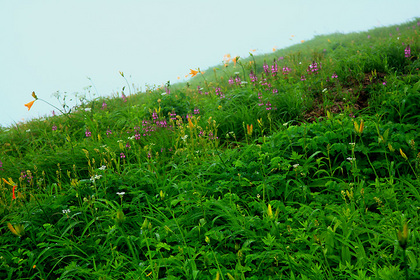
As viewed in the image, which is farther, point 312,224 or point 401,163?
point 401,163

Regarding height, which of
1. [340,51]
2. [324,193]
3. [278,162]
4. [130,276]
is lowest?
[324,193]

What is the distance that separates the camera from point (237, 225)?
233 centimetres

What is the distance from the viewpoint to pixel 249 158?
316 cm

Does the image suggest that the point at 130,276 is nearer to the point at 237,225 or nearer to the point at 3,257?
the point at 237,225

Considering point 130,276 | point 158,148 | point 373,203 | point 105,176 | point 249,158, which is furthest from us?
point 158,148

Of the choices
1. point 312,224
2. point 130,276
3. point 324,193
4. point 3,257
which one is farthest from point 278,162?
point 3,257

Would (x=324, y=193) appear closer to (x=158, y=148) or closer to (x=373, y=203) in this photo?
(x=373, y=203)

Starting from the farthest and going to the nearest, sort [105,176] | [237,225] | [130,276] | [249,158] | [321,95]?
[321,95] → [249,158] → [105,176] → [237,225] → [130,276]

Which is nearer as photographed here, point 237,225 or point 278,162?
point 237,225

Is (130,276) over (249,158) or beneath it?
beneath

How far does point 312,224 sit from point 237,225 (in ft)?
1.85

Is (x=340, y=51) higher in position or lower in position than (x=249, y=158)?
higher

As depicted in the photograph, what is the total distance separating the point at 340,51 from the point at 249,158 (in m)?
4.63

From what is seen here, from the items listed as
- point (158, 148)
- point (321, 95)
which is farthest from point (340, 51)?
point (158, 148)
